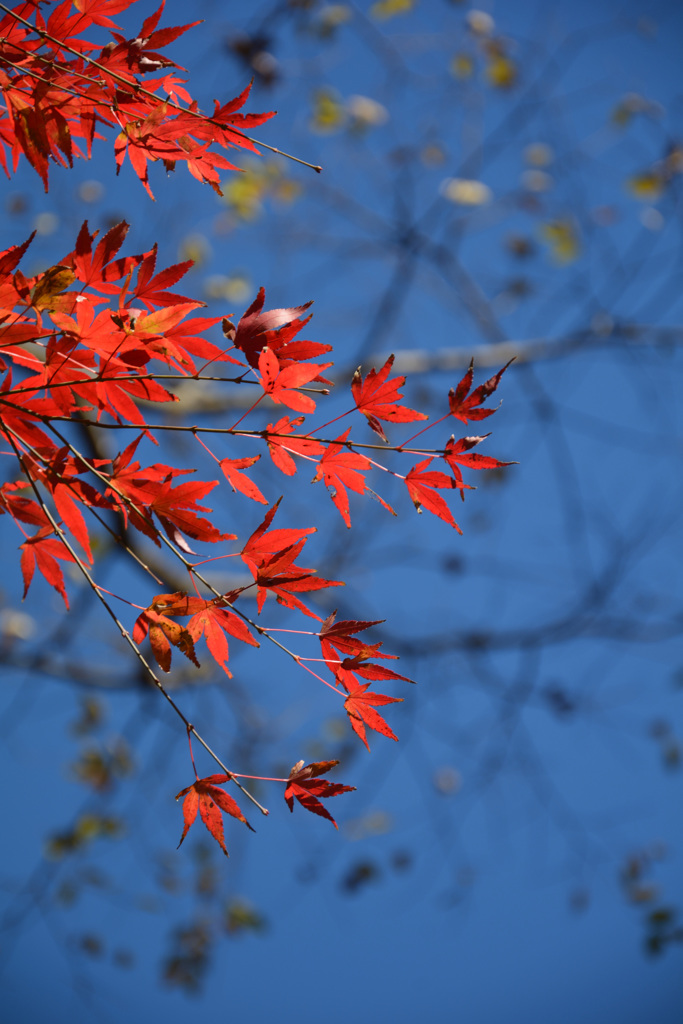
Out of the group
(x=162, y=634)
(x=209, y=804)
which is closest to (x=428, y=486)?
(x=162, y=634)

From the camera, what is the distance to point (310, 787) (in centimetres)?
94

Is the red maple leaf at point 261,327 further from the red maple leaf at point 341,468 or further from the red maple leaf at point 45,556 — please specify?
the red maple leaf at point 45,556

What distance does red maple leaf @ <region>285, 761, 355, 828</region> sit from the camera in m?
0.92

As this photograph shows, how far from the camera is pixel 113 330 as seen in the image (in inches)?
32.1

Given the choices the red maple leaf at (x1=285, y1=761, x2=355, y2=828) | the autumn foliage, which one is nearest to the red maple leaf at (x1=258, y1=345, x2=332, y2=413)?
the autumn foliage

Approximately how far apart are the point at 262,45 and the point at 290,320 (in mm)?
2470

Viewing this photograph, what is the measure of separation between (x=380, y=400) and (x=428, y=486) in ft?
0.44

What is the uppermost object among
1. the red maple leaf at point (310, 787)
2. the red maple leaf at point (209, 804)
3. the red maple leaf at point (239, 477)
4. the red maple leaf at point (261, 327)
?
the red maple leaf at point (261, 327)

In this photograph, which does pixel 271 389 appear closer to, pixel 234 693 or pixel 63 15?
pixel 63 15

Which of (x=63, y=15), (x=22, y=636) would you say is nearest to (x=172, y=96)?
(x=63, y=15)

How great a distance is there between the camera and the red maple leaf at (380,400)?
880mm

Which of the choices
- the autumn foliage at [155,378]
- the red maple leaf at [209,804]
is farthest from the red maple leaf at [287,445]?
the red maple leaf at [209,804]

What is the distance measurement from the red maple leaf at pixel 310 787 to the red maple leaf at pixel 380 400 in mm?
486

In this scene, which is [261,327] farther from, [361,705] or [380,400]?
[361,705]
